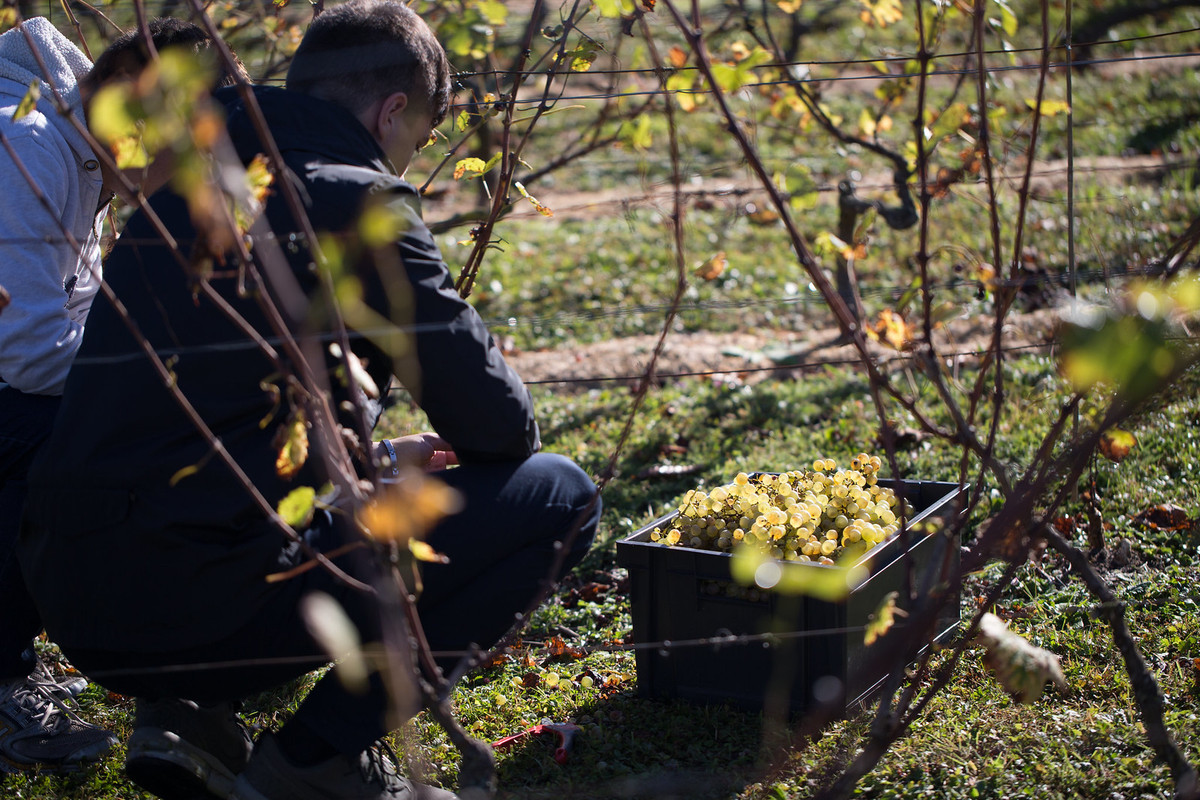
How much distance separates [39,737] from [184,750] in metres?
0.56

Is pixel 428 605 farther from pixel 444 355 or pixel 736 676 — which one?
pixel 736 676

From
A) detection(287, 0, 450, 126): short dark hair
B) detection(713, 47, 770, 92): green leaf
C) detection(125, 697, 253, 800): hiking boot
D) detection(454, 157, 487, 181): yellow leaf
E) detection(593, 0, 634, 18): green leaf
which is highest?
detection(593, 0, 634, 18): green leaf

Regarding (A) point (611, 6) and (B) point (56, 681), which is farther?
(B) point (56, 681)

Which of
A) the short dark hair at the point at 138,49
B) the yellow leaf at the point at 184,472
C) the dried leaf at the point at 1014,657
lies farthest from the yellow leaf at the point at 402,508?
the short dark hair at the point at 138,49

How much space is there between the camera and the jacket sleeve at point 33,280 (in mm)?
Answer: 2121

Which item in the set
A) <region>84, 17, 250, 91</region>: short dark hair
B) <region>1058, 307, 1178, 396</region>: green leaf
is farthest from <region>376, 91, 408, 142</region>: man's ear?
<region>1058, 307, 1178, 396</region>: green leaf

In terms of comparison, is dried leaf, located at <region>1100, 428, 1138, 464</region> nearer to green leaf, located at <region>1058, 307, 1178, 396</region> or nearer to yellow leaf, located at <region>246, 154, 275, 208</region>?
green leaf, located at <region>1058, 307, 1178, 396</region>

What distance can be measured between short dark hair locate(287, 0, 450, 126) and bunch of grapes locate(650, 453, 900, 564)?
1.10 m

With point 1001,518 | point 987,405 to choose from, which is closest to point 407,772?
point 1001,518

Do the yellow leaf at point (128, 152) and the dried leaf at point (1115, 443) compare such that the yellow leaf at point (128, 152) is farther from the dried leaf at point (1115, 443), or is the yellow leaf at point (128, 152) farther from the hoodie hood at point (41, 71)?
the dried leaf at point (1115, 443)

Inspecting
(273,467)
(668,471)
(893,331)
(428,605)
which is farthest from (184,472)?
(668,471)

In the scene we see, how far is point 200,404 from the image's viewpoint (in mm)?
1812

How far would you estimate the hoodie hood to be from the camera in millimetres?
2312

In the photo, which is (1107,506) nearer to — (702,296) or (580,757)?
(580,757)
